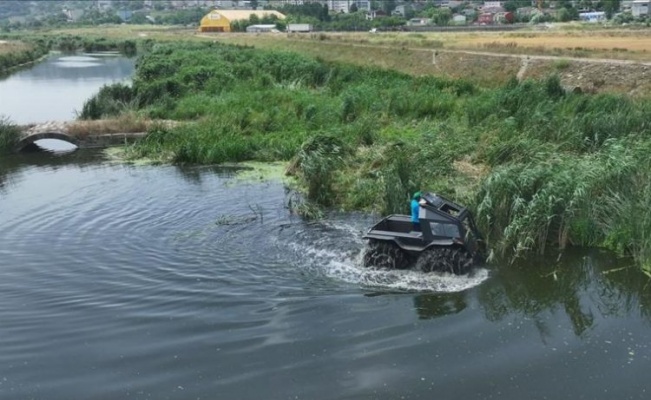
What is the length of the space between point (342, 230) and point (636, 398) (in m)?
8.82

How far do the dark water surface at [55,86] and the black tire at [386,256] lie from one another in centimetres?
2859

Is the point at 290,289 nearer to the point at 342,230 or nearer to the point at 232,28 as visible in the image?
the point at 342,230

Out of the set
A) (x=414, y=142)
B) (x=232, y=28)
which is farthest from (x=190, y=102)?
(x=232, y=28)

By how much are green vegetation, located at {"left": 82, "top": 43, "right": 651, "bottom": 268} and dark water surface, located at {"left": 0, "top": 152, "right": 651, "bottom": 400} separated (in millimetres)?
1090

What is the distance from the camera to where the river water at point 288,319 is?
10500 millimetres

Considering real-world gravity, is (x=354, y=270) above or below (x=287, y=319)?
above

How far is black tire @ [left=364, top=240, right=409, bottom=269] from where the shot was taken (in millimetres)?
14125

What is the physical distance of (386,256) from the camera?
46.6 feet

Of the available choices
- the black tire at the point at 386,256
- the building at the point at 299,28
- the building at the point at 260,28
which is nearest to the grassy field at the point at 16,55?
the building at the point at 260,28

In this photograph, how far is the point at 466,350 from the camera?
1136cm

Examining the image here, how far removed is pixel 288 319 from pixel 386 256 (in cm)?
290

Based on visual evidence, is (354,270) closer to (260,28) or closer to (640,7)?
(260,28)

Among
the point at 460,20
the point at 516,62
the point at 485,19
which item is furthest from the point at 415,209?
the point at 460,20

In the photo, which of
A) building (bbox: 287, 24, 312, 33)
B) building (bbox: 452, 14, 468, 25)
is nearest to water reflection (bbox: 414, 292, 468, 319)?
building (bbox: 287, 24, 312, 33)
